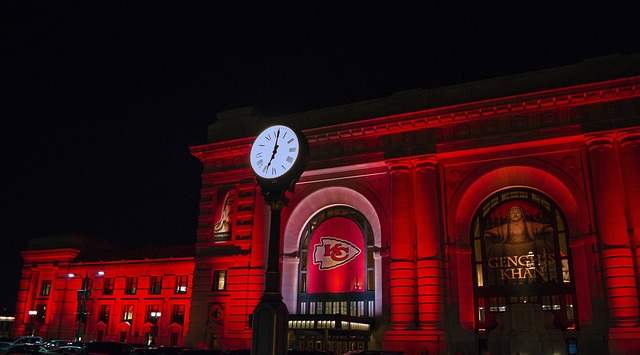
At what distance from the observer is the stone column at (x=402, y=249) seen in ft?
107

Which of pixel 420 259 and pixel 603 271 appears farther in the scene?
A: pixel 420 259

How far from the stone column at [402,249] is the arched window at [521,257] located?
430 centimetres

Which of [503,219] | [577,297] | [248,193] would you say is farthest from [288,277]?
[577,297]

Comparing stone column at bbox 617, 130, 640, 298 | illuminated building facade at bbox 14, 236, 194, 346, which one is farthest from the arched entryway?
illuminated building facade at bbox 14, 236, 194, 346

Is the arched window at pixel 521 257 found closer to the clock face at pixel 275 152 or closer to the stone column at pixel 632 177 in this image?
the stone column at pixel 632 177

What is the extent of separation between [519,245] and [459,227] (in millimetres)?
3847

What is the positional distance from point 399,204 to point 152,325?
30.6 metres

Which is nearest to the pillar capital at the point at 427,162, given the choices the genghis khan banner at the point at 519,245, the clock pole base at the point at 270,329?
the genghis khan banner at the point at 519,245

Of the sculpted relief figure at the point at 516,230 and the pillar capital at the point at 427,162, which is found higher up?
the pillar capital at the point at 427,162

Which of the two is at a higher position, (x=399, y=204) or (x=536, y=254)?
(x=399, y=204)

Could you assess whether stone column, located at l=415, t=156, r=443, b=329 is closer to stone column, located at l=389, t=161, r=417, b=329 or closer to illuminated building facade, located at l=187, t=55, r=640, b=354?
illuminated building facade, located at l=187, t=55, r=640, b=354

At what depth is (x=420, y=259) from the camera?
33.1m

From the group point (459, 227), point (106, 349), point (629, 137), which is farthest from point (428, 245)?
point (106, 349)

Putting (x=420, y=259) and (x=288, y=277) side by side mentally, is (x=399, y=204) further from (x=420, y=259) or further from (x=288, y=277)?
(x=288, y=277)
